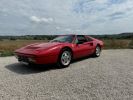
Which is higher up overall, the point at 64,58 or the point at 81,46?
the point at 81,46

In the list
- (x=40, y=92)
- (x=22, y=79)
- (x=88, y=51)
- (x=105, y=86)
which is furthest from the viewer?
(x=88, y=51)

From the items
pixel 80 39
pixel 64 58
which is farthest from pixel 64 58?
pixel 80 39

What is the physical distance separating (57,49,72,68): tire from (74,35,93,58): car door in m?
0.39

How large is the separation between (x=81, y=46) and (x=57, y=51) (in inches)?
57.6

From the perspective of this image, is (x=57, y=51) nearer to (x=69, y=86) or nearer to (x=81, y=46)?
(x=81, y=46)

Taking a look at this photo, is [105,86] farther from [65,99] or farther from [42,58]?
[42,58]

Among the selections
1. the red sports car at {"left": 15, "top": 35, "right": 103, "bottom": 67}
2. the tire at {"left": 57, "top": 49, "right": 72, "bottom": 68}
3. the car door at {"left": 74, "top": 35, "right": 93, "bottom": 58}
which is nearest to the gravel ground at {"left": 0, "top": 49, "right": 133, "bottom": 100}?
the red sports car at {"left": 15, "top": 35, "right": 103, "bottom": 67}

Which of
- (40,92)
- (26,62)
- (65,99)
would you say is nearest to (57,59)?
(26,62)

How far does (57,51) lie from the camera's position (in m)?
4.95

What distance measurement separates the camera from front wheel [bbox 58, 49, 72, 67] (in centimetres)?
512

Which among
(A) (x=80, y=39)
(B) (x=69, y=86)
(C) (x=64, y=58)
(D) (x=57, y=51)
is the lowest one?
(B) (x=69, y=86)

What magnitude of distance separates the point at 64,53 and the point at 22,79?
1.85 meters

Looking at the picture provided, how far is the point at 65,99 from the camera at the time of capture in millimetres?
2734

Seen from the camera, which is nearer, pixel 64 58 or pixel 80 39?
pixel 64 58
